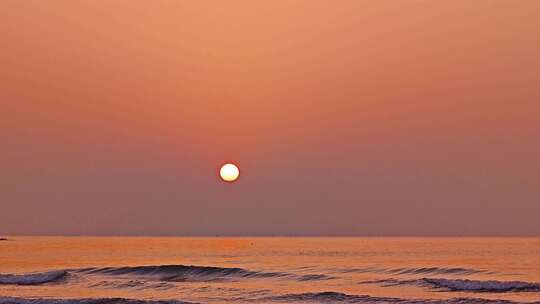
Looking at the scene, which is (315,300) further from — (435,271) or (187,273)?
(187,273)

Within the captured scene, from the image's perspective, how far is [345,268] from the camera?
60.9 m

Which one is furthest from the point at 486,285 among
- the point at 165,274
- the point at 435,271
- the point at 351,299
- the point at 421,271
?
the point at 165,274

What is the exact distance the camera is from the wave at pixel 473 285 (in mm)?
43500

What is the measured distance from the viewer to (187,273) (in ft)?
191

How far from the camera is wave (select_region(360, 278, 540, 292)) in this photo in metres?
43.5

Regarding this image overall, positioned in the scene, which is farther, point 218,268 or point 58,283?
point 218,268

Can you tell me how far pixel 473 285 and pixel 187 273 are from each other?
22421mm

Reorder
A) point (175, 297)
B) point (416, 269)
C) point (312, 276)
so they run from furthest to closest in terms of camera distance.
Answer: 1. point (416, 269)
2. point (312, 276)
3. point (175, 297)

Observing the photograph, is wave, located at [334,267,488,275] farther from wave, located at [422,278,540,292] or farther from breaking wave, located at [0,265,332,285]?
wave, located at [422,278,540,292]

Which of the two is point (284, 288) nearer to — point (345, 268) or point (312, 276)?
point (312, 276)

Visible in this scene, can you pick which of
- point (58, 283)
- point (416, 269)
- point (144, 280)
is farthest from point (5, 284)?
point (416, 269)

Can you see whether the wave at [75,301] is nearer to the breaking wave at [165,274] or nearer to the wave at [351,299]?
the wave at [351,299]

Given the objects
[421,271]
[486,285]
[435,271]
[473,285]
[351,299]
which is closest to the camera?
[351,299]

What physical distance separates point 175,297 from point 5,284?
14.6 meters
